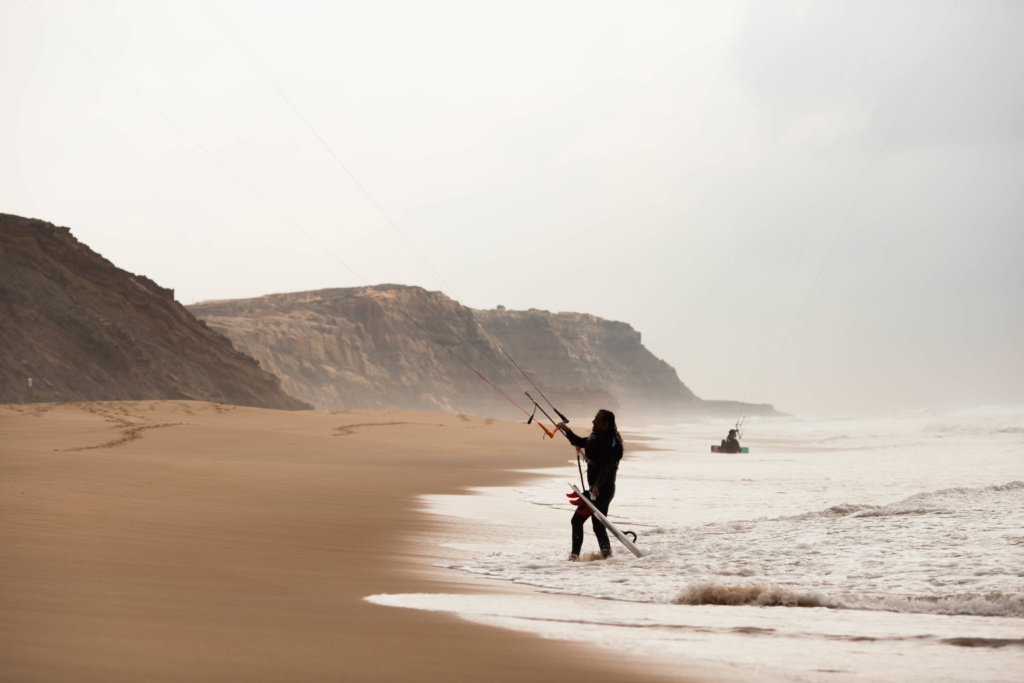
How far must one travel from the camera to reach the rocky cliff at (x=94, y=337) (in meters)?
39.4

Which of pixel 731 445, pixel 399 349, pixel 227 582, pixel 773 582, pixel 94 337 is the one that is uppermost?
pixel 399 349

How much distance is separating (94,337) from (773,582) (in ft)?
143

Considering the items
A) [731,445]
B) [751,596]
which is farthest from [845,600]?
[731,445]

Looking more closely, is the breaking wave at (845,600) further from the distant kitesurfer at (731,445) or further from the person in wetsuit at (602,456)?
the distant kitesurfer at (731,445)

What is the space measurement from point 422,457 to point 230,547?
15165mm

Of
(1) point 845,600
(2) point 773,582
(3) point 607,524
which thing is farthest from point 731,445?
(1) point 845,600

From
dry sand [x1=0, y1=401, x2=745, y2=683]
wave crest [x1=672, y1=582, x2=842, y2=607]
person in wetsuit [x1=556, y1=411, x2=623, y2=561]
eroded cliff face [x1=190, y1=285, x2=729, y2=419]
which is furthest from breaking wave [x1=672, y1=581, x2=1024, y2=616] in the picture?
eroded cliff face [x1=190, y1=285, x2=729, y2=419]

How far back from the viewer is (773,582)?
6.60 metres

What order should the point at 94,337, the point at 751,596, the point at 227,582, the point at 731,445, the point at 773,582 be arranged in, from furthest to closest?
the point at 94,337
the point at 731,445
the point at 773,582
the point at 751,596
the point at 227,582

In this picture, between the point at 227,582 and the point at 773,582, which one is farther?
the point at 773,582

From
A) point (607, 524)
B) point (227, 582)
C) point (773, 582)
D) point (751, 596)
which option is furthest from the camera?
point (607, 524)

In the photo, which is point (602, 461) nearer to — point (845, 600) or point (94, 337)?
point (845, 600)

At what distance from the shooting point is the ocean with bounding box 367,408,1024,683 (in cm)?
442

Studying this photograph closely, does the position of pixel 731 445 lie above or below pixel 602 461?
above
